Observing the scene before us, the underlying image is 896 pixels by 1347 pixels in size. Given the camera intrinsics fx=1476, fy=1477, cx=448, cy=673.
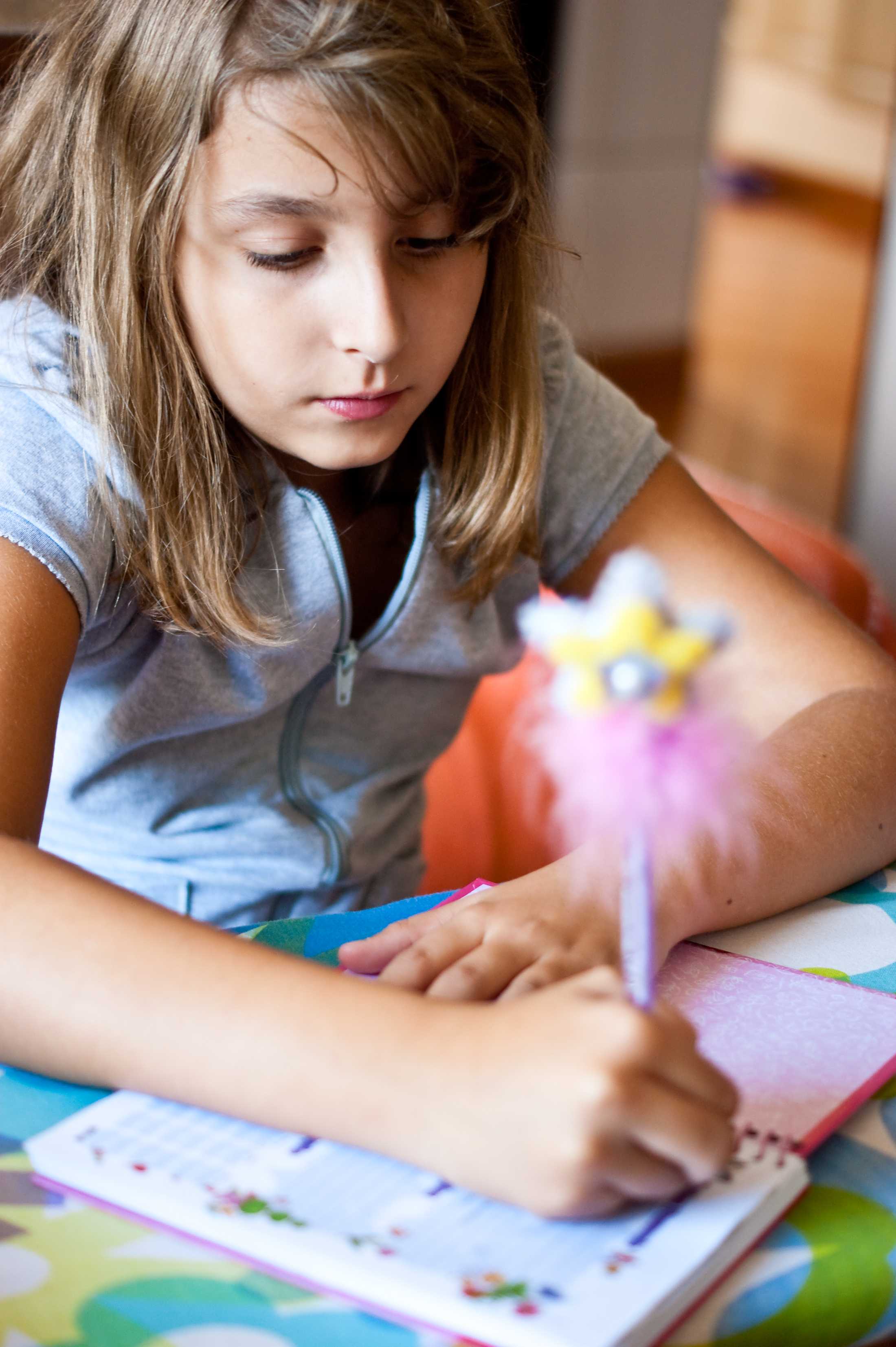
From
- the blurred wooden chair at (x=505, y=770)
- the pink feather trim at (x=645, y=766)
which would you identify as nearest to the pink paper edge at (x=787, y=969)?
the pink feather trim at (x=645, y=766)

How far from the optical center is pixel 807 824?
0.68 m

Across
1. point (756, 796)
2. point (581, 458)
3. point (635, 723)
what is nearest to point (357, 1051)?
point (635, 723)

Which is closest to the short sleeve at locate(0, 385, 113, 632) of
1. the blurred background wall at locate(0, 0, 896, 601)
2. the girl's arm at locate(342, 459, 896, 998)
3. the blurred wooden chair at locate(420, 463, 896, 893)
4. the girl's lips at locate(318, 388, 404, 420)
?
the girl's lips at locate(318, 388, 404, 420)

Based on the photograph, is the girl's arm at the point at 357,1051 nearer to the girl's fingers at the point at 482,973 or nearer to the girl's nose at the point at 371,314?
the girl's fingers at the point at 482,973

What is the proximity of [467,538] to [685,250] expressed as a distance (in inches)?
107

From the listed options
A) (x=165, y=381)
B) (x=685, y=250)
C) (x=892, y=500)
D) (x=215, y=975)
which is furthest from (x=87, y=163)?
(x=685, y=250)

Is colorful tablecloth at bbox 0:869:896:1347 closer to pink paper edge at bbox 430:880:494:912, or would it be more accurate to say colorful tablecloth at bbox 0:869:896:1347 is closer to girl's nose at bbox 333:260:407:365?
pink paper edge at bbox 430:880:494:912

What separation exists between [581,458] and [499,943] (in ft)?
1.35

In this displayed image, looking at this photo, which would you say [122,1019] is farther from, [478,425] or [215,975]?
[478,425]

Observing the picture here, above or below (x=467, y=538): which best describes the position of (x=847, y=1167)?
below

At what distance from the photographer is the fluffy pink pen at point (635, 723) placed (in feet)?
1.26

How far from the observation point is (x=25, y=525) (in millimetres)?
670

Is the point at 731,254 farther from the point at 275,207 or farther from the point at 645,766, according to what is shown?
the point at 645,766

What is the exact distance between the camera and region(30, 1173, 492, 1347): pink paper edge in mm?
425
